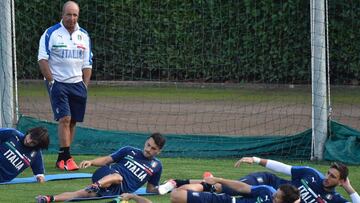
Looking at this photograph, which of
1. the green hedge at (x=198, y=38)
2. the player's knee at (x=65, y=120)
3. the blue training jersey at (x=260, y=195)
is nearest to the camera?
the blue training jersey at (x=260, y=195)

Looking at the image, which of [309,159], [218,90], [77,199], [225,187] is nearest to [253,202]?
[225,187]

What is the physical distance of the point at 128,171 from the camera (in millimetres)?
9789

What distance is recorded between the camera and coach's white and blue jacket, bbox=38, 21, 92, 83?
11.6 m

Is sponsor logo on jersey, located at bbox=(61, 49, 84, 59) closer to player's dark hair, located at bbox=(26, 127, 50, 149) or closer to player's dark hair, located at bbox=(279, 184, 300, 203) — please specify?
player's dark hair, located at bbox=(26, 127, 50, 149)

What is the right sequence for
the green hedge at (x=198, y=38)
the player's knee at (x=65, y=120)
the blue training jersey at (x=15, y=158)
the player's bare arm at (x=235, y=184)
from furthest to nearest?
1. the green hedge at (x=198, y=38)
2. the player's knee at (x=65, y=120)
3. the blue training jersey at (x=15, y=158)
4. the player's bare arm at (x=235, y=184)

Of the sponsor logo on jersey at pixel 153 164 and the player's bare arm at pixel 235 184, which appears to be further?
the sponsor logo on jersey at pixel 153 164

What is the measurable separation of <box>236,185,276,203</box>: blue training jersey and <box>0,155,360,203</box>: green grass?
925mm

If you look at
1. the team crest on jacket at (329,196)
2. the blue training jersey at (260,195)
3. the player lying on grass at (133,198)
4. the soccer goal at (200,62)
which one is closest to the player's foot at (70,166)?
the player lying on grass at (133,198)

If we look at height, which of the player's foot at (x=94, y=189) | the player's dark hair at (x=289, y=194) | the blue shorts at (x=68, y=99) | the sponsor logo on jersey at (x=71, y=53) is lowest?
the player's foot at (x=94, y=189)

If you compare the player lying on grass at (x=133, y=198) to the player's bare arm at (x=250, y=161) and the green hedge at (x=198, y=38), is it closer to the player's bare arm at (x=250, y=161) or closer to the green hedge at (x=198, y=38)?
the player's bare arm at (x=250, y=161)

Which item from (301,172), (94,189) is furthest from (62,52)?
(301,172)

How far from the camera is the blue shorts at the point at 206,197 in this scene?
351 inches

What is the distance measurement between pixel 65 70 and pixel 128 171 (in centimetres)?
233

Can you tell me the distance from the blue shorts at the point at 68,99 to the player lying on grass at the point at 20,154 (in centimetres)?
117
